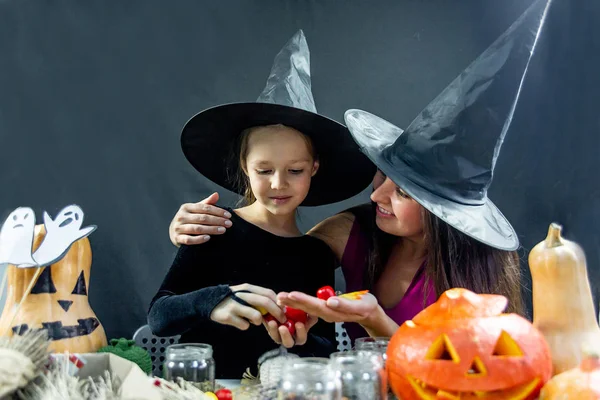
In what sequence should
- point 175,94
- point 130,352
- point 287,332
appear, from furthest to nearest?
point 175,94, point 130,352, point 287,332

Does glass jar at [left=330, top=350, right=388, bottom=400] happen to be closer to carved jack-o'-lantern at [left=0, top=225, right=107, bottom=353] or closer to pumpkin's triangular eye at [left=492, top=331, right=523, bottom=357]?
pumpkin's triangular eye at [left=492, top=331, right=523, bottom=357]

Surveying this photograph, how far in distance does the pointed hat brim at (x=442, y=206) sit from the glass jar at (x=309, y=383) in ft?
1.62

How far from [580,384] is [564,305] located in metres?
0.21

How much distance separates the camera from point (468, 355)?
830mm

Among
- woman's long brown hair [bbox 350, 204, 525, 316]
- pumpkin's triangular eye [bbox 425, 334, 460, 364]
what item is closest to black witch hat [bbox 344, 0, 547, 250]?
woman's long brown hair [bbox 350, 204, 525, 316]

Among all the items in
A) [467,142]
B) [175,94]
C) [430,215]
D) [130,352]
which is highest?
[175,94]

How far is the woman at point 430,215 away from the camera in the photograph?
3.83ft

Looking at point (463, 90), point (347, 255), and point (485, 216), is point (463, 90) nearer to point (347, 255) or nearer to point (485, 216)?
point (485, 216)

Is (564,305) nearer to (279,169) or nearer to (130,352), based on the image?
(279,169)

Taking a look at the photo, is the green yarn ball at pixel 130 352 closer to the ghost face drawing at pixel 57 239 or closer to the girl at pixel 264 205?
the girl at pixel 264 205

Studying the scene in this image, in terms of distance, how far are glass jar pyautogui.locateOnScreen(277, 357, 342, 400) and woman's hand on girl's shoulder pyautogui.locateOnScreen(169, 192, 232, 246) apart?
26.3 inches

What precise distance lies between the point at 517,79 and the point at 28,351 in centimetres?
98

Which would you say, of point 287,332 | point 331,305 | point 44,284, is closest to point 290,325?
point 287,332

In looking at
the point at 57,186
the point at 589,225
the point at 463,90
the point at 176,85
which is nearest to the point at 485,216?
the point at 463,90
